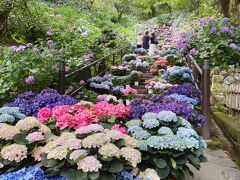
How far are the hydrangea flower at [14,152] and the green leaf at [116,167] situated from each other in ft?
2.18

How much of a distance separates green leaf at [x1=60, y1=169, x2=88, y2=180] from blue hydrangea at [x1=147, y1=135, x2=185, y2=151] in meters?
0.62

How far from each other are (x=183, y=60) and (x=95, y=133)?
22.8 feet

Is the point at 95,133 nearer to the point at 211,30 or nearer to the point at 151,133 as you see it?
the point at 151,133

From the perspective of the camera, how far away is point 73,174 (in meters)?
2.28

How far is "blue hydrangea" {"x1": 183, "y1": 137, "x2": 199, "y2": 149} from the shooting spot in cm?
261

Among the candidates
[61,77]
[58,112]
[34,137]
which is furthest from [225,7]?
[34,137]

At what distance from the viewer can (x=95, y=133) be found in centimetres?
253

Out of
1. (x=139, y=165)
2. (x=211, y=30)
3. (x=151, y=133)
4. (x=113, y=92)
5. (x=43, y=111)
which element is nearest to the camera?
(x=139, y=165)

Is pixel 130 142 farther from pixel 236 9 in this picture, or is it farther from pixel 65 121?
pixel 236 9

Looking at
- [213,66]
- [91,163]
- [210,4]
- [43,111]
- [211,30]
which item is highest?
[210,4]

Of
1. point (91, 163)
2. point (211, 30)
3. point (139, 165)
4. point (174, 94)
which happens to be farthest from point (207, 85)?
point (211, 30)

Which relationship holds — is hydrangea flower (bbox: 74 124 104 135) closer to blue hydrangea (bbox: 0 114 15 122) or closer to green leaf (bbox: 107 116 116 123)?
green leaf (bbox: 107 116 116 123)

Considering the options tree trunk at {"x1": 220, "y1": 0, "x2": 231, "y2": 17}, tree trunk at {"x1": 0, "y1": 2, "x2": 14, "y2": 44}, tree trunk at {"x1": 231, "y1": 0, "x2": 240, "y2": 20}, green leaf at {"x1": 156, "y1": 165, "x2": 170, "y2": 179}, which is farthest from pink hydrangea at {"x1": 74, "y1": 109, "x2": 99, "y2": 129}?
A: tree trunk at {"x1": 220, "y1": 0, "x2": 231, "y2": 17}

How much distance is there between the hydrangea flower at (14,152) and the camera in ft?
7.90
